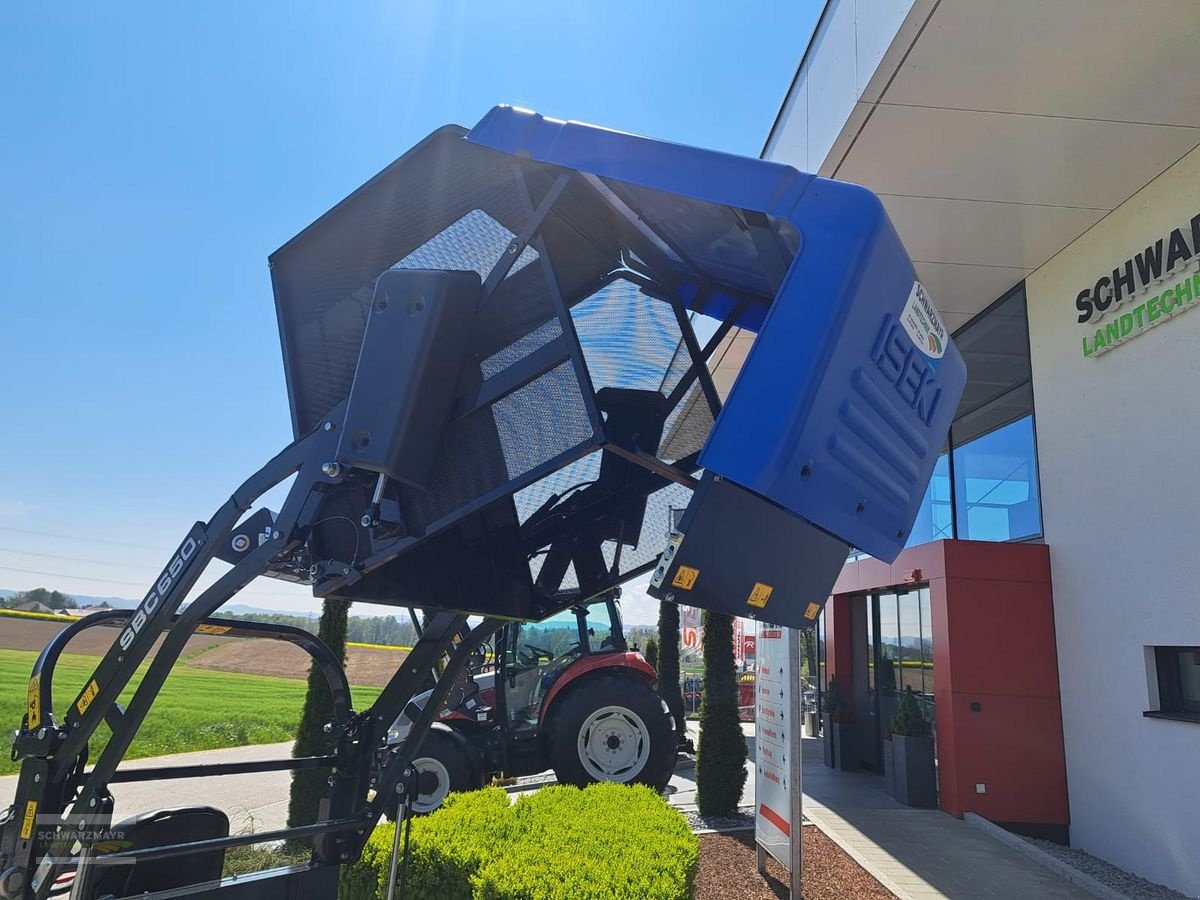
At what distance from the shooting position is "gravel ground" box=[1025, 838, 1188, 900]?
6.00 m

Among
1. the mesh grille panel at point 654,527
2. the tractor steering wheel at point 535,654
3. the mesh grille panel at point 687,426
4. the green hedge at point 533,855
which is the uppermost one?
the mesh grille panel at point 687,426

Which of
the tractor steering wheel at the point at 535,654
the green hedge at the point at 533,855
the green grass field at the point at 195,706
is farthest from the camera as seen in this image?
the green grass field at the point at 195,706

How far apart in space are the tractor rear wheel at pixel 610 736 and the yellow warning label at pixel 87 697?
6636mm

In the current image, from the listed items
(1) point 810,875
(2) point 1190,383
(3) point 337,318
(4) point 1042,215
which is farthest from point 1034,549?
(3) point 337,318

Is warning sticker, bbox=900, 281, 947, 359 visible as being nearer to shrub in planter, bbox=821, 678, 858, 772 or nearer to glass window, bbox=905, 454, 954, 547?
glass window, bbox=905, 454, 954, 547

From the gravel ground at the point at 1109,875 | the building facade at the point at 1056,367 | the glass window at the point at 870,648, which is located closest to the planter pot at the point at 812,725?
the glass window at the point at 870,648

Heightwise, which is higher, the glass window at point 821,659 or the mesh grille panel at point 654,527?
the mesh grille panel at point 654,527

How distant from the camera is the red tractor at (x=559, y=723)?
27.8ft

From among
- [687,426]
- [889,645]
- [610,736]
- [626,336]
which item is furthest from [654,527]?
[889,645]

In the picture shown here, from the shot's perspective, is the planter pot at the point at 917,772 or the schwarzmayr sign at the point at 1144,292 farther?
the planter pot at the point at 917,772

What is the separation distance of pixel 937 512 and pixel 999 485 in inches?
43.5

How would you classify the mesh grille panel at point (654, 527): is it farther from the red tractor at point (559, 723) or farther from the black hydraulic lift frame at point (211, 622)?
the red tractor at point (559, 723)

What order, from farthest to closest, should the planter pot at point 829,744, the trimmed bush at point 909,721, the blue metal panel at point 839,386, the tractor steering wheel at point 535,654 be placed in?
the planter pot at point 829,744 → the tractor steering wheel at point 535,654 → the trimmed bush at point 909,721 → the blue metal panel at point 839,386

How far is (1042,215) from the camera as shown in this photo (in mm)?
7234
